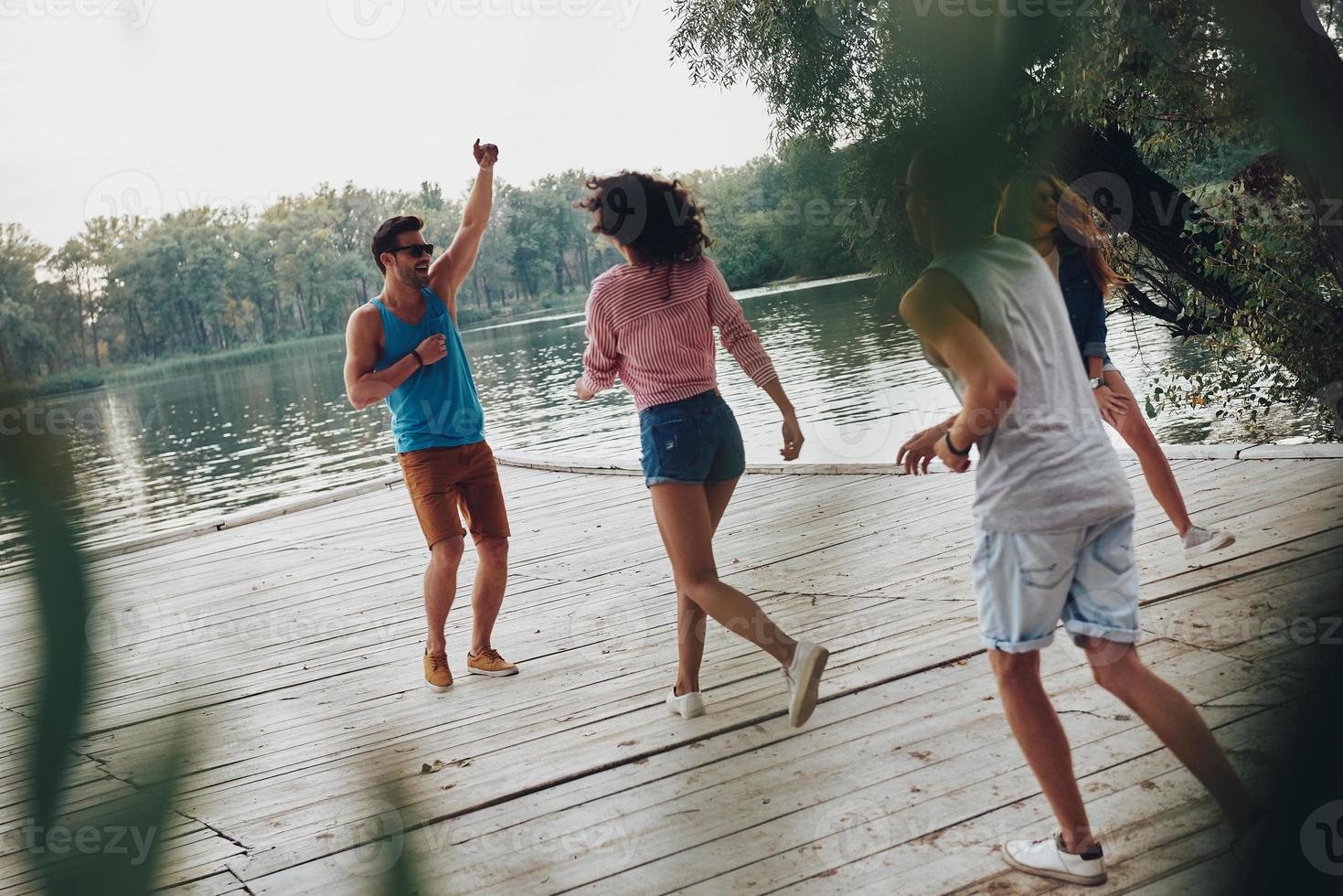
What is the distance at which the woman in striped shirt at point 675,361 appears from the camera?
429 cm

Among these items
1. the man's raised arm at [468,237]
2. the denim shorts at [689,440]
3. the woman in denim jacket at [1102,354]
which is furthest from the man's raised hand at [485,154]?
the woman in denim jacket at [1102,354]

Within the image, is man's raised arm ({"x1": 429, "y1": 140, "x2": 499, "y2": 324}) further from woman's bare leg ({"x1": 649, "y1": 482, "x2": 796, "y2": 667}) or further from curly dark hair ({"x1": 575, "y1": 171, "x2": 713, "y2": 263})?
woman's bare leg ({"x1": 649, "y1": 482, "x2": 796, "y2": 667})

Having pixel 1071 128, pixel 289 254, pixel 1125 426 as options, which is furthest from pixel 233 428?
pixel 1125 426

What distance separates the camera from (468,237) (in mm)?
5477

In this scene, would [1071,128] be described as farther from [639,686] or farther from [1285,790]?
[1285,790]

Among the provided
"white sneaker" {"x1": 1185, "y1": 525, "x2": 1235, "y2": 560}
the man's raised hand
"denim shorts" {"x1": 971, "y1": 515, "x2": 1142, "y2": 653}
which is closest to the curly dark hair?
the man's raised hand

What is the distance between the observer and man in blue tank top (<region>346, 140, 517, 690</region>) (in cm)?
529

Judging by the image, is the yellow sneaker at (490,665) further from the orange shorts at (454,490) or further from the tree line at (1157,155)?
the tree line at (1157,155)

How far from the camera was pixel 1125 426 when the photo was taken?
531 centimetres

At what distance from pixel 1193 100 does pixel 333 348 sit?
76.2 meters

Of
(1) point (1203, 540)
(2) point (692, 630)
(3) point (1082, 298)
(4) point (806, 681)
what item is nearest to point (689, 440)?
(2) point (692, 630)

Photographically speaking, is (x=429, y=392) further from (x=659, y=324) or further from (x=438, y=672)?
(x=659, y=324)

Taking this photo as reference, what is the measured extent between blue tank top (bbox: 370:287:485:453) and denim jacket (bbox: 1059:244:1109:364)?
2.51m

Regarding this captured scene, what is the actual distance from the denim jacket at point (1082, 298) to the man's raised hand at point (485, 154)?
92.5 inches
